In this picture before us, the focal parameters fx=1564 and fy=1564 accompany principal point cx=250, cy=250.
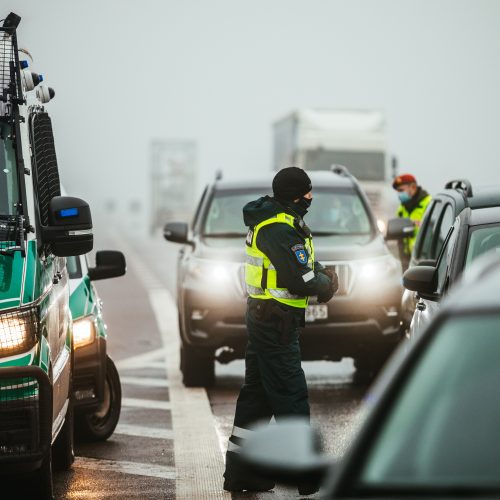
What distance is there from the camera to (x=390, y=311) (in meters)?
12.5

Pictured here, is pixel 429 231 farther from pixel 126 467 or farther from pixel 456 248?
pixel 126 467

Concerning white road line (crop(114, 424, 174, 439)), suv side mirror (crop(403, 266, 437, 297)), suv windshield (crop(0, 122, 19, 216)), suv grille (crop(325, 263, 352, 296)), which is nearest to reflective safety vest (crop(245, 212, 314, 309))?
suv side mirror (crop(403, 266, 437, 297))

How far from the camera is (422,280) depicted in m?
8.47

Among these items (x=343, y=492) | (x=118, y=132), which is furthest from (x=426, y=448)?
(x=118, y=132)

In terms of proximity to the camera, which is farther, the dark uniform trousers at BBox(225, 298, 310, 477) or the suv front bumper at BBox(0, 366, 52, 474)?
the dark uniform trousers at BBox(225, 298, 310, 477)

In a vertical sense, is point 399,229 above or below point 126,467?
above

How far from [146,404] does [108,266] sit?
2.01 m

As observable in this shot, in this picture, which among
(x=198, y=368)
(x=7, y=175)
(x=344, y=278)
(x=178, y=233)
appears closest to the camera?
(x=7, y=175)

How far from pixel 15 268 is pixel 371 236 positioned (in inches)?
249

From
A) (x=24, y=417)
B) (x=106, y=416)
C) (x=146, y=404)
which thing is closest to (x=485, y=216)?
(x=106, y=416)

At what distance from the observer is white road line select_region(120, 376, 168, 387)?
42.6 ft

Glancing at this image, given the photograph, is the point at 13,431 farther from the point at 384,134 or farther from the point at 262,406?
the point at 384,134

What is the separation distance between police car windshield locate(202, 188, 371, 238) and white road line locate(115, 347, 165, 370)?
5.64 ft

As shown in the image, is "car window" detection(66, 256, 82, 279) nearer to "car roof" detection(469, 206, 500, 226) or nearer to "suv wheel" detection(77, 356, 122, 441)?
"suv wheel" detection(77, 356, 122, 441)
